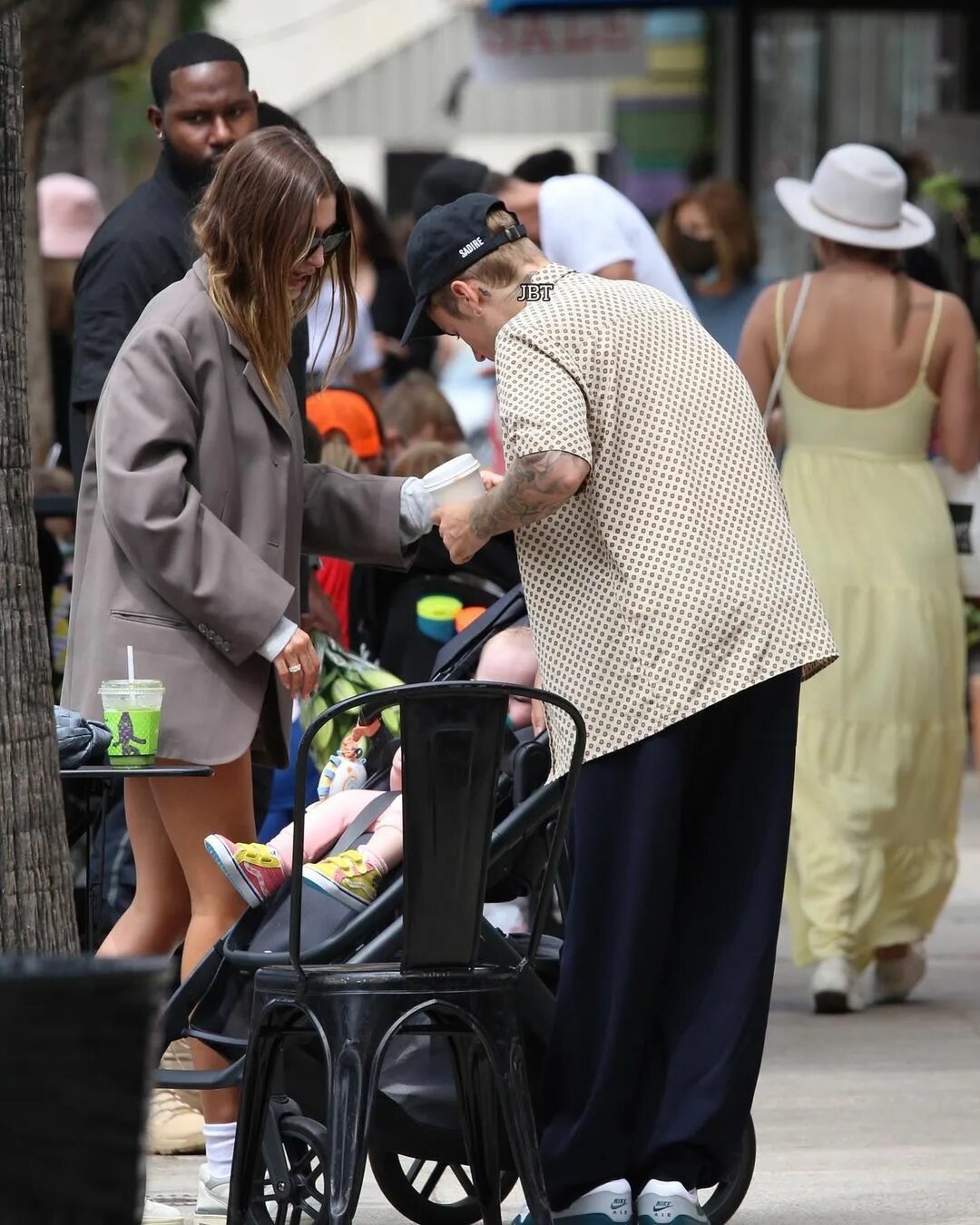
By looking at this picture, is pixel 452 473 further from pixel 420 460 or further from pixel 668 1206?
pixel 420 460

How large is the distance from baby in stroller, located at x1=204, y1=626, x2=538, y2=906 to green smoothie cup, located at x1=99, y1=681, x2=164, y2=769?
7.5 inches

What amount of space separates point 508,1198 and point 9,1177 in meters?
2.21

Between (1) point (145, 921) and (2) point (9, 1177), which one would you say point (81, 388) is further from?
(2) point (9, 1177)

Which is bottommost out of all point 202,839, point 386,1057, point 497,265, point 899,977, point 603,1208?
point 899,977

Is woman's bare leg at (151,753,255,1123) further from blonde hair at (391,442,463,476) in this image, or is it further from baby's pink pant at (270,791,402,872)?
blonde hair at (391,442,463,476)

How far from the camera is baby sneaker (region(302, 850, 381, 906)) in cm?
423

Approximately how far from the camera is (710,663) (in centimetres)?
418

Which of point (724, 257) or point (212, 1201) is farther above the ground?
point (724, 257)

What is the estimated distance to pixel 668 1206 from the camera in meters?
4.20

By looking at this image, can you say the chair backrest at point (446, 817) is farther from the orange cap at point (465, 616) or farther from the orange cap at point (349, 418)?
the orange cap at point (349, 418)

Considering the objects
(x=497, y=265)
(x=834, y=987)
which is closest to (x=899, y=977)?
(x=834, y=987)

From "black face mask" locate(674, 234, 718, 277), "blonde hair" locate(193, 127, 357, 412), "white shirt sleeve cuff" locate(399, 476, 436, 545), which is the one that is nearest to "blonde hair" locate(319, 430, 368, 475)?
"white shirt sleeve cuff" locate(399, 476, 436, 545)

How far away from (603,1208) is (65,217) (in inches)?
280

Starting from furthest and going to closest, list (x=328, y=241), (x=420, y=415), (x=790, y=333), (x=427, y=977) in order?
1. (x=420, y=415)
2. (x=790, y=333)
3. (x=328, y=241)
4. (x=427, y=977)
